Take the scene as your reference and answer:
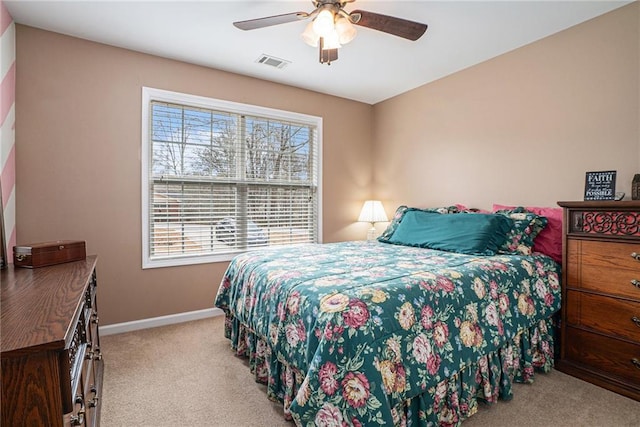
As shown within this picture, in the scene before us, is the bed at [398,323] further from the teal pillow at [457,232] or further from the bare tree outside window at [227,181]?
the bare tree outside window at [227,181]

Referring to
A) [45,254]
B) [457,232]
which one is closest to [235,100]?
[45,254]

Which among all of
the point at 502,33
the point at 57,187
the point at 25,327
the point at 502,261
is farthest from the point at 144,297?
the point at 502,33

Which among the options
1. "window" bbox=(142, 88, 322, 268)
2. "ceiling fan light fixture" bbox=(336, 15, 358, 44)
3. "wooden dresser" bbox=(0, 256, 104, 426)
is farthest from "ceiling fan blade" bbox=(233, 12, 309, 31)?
"wooden dresser" bbox=(0, 256, 104, 426)

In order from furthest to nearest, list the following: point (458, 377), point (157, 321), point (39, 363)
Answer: point (157, 321), point (458, 377), point (39, 363)

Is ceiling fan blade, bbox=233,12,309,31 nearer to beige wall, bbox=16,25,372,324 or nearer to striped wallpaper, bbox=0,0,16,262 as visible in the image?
beige wall, bbox=16,25,372,324

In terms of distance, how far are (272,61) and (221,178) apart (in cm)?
128

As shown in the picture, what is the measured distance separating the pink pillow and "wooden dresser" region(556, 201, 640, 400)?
0.67 feet

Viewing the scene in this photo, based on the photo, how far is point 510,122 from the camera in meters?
2.98

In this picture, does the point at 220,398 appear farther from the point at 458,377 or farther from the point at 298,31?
the point at 298,31

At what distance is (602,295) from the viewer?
204 centimetres

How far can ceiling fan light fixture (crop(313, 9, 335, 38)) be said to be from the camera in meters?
1.95

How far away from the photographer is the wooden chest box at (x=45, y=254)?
1.67 meters

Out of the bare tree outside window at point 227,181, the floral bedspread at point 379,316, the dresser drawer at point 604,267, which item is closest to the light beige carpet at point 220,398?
the floral bedspread at point 379,316

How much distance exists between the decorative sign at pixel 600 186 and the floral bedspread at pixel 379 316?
1.82ft
